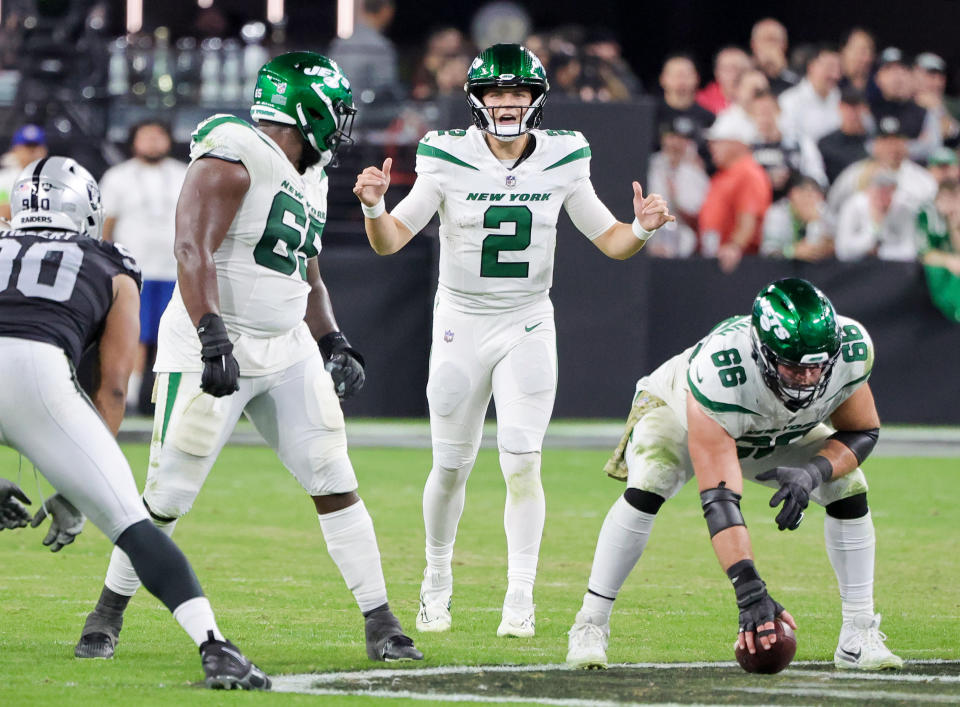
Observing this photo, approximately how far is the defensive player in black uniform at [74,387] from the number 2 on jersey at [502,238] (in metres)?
1.56

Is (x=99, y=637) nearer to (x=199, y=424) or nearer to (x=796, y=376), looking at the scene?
(x=199, y=424)

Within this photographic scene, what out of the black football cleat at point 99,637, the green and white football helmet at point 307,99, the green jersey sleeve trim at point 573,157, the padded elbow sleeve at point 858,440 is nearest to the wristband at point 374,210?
the green and white football helmet at point 307,99

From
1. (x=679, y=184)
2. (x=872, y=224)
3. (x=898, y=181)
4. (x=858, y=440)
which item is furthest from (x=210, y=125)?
(x=898, y=181)

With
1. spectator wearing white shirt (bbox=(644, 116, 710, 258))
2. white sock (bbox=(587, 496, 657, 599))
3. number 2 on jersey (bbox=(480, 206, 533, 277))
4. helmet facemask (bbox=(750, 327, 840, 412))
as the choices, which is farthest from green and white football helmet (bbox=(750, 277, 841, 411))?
spectator wearing white shirt (bbox=(644, 116, 710, 258))

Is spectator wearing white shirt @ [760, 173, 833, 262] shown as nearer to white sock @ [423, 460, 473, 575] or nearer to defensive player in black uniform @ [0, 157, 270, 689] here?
white sock @ [423, 460, 473, 575]

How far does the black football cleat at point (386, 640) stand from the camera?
5.23 meters

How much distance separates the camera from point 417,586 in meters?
6.83

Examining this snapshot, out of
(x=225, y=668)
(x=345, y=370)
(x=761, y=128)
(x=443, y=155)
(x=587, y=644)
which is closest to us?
(x=225, y=668)

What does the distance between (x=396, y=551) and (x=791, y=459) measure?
2752mm

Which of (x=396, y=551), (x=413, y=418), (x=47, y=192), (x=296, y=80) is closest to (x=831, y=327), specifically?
(x=296, y=80)

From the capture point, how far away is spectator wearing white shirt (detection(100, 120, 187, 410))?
40.8 ft

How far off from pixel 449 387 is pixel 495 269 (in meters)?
0.46

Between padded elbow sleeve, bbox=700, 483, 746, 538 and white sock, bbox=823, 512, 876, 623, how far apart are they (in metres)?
0.51

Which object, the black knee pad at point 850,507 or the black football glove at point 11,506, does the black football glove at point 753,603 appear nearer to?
the black knee pad at point 850,507
